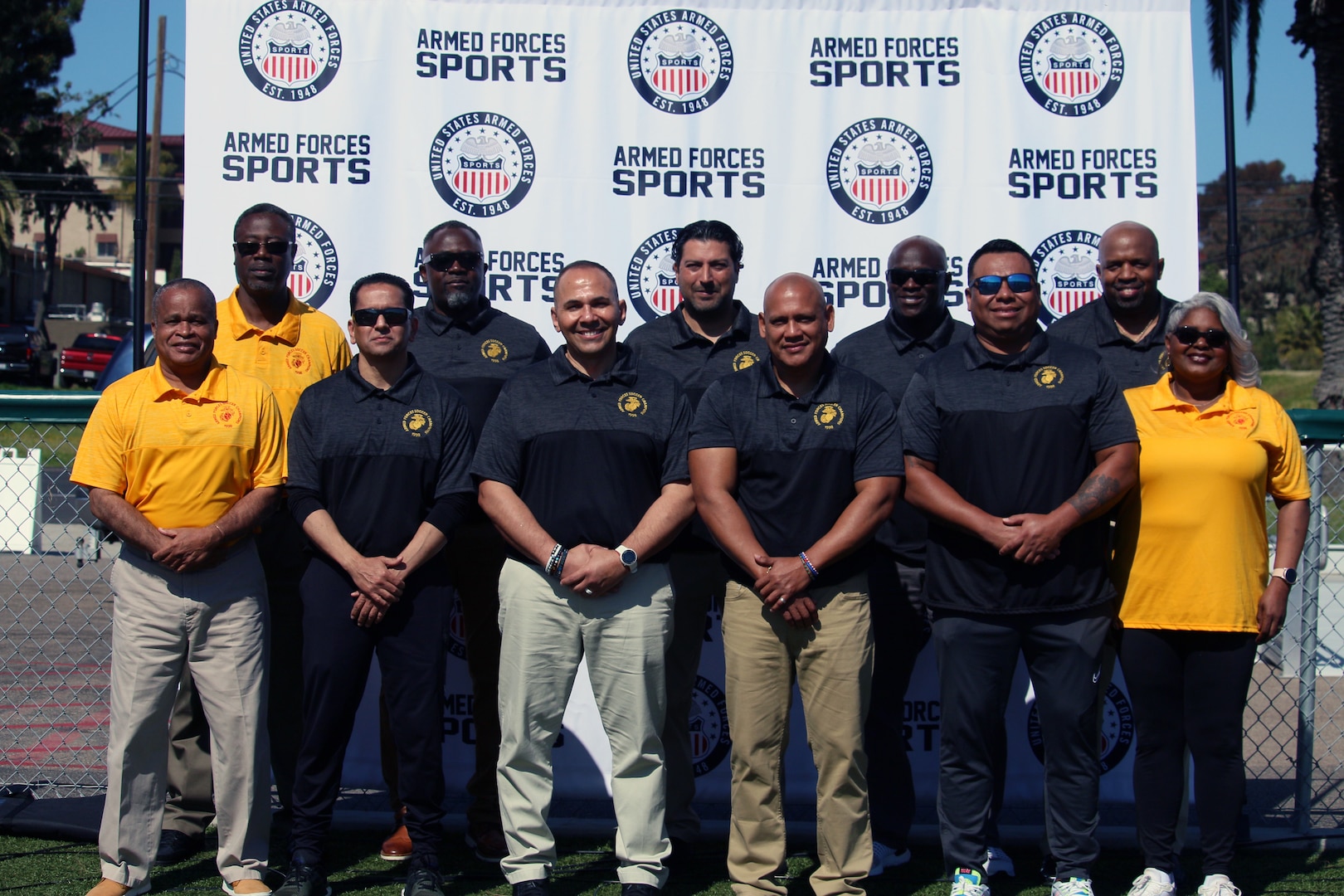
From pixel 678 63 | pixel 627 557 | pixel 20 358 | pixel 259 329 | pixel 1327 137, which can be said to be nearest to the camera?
pixel 627 557

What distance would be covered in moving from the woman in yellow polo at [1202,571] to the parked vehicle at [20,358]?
1264 inches

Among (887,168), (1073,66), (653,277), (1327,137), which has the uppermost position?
(1327,137)

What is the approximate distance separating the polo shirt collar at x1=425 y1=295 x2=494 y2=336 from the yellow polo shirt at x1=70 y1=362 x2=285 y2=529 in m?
0.93

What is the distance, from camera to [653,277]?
5.14m

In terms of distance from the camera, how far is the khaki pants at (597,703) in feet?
12.1

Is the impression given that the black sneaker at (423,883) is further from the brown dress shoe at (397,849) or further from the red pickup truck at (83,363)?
the red pickup truck at (83,363)

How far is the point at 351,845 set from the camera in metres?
4.34

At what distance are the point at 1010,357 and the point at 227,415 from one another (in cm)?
255

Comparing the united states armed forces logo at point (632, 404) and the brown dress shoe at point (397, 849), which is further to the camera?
the brown dress shoe at point (397, 849)

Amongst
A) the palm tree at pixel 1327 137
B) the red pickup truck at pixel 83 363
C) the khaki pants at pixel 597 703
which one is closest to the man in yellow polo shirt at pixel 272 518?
the khaki pants at pixel 597 703

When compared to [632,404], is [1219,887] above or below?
below

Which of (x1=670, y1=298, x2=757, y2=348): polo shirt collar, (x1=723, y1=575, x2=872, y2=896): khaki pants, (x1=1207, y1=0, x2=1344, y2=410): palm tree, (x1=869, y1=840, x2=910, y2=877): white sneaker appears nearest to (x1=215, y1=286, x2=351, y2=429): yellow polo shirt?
(x1=670, y1=298, x2=757, y2=348): polo shirt collar

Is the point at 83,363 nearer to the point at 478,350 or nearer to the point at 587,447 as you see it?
the point at 478,350

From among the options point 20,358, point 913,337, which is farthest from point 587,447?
point 20,358
